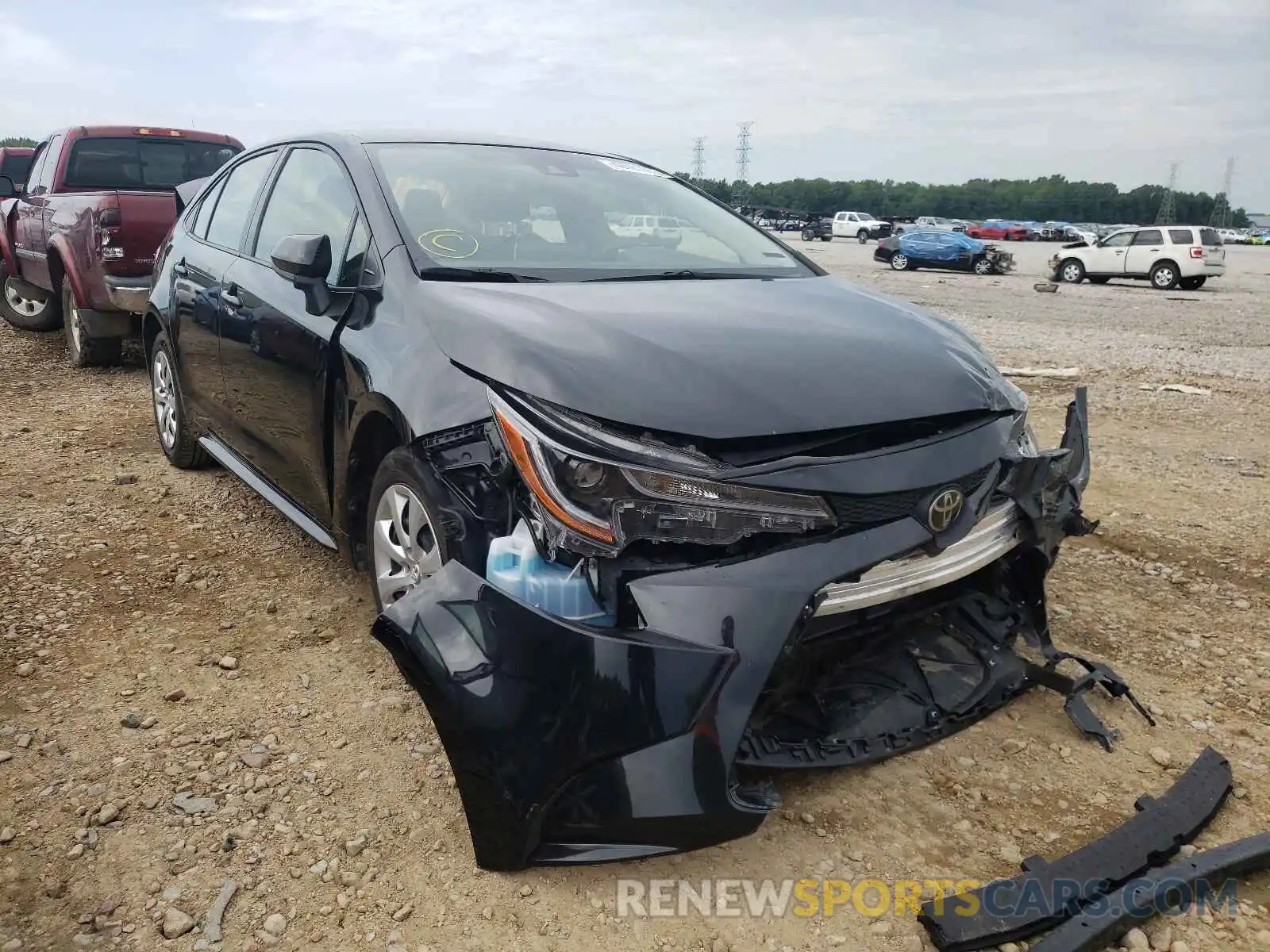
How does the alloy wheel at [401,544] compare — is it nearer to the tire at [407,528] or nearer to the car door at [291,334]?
the tire at [407,528]

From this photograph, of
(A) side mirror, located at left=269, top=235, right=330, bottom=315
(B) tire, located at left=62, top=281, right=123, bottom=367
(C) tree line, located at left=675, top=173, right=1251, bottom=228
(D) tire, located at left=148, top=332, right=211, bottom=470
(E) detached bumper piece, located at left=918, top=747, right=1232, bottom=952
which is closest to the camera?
(E) detached bumper piece, located at left=918, top=747, right=1232, bottom=952

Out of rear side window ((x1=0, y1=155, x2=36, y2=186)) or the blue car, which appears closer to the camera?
rear side window ((x1=0, y1=155, x2=36, y2=186))

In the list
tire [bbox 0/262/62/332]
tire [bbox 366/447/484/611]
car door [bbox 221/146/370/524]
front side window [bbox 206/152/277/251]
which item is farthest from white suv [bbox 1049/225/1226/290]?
tire [bbox 366/447/484/611]

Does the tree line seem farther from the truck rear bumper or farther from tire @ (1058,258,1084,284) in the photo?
the truck rear bumper

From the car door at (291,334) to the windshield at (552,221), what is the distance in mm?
249

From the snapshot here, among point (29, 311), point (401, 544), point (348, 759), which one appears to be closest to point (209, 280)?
point (401, 544)

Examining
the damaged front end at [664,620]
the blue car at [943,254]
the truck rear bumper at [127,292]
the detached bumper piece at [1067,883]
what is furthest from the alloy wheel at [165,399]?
the blue car at [943,254]

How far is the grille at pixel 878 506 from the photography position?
2033 mm

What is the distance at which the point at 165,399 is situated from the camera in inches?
197

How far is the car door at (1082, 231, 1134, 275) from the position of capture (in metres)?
22.7

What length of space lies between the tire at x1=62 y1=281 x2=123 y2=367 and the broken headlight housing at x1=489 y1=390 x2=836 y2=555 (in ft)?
22.7

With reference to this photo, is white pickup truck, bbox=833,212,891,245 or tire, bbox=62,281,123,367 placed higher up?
white pickup truck, bbox=833,212,891,245

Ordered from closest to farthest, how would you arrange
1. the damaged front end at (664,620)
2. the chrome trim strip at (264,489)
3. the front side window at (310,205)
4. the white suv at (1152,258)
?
the damaged front end at (664,620) → the front side window at (310,205) → the chrome trim strip at (264,489) → the white suv at (1152,258)

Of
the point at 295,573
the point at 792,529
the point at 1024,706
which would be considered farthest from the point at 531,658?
the point at 295,573
